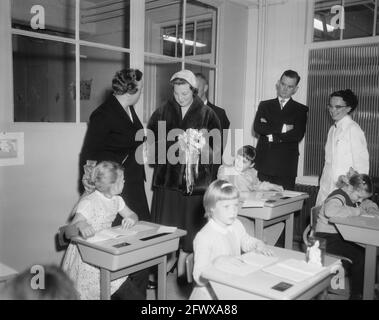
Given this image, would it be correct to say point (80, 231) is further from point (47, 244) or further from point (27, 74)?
point (27, 74)

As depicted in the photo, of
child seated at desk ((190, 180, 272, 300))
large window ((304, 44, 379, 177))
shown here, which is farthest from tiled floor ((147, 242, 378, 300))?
large window ((304, 44, 379, 177))

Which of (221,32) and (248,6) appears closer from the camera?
(221,32)

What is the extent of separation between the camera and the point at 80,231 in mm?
2211

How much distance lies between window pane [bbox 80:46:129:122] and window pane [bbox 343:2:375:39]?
3122mm

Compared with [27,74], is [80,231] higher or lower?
lower

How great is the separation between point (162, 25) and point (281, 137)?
2008 millimetres

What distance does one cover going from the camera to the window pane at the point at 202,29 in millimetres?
4516

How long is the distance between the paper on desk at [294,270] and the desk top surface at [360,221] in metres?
0.95

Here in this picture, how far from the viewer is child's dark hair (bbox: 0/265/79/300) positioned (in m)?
1.19

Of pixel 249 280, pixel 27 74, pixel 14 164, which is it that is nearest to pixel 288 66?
pixel 14 164

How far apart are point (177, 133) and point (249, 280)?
1580mm

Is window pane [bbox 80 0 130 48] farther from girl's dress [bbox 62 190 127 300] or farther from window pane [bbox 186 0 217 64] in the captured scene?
girl's dress [bbox 62 190 127 300]

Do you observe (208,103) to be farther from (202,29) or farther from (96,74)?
(96,74)
